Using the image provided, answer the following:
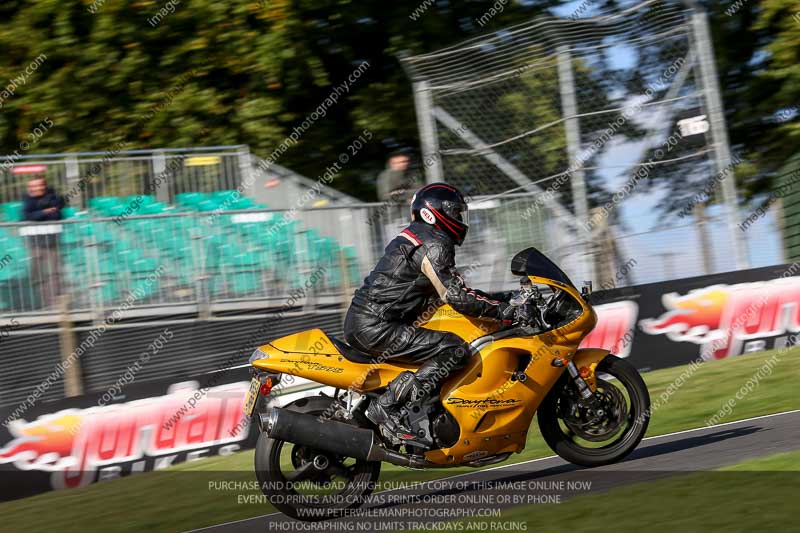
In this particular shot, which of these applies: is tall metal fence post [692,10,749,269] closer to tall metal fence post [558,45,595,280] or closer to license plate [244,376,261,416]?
tall metal fence post [558,45,595,280]

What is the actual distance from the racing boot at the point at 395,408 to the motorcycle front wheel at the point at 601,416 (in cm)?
95

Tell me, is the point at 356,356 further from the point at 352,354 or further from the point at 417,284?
the point at 417,284

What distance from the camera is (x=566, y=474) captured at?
25.2 feet

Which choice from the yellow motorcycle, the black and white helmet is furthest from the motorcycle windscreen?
the black and white helmet

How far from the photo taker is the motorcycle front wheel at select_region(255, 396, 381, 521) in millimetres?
6980

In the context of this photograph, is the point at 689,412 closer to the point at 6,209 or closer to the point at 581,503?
the point at 581,503

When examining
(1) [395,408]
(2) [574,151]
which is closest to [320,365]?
(1) [395,408]

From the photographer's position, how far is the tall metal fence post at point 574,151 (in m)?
12.6

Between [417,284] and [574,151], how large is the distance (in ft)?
19.4

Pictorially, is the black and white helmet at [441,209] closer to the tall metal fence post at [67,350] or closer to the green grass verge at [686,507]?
the green grass verge at [686,507]

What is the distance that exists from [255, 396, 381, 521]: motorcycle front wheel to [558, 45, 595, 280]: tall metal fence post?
19.4 feet

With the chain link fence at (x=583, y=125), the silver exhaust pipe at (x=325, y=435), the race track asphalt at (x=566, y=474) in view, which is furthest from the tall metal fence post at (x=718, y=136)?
the silver exhaust pipe at (x=325, y=435)

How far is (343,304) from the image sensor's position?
43.5 feet

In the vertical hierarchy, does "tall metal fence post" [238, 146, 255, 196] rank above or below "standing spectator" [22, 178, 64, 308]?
above
